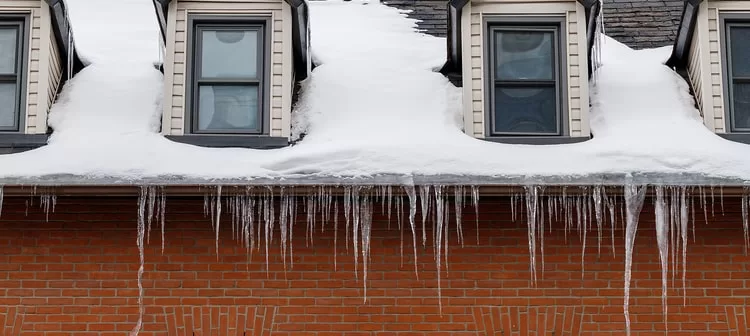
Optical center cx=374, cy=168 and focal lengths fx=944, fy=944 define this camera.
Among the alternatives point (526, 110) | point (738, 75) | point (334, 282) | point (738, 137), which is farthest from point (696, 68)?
point (334, 282)

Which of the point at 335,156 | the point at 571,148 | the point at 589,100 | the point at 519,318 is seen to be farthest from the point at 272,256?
the point at 589,100

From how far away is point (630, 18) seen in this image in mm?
10648

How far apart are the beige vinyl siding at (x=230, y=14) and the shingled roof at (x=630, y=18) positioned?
90.5 inches

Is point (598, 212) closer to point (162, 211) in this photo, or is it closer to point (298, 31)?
point (298, 31)

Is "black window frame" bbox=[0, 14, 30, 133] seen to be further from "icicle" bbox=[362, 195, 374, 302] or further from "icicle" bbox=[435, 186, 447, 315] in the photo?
"icicle" bbox=[435, 186, 447, 315]

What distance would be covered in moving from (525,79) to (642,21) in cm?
268

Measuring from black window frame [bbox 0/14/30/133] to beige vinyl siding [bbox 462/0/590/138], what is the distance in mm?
3926

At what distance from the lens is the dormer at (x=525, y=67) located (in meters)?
8.38

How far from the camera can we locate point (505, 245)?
8.19 metres

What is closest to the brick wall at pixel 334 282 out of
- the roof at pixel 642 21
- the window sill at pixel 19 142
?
the window sill at pixel 19 142

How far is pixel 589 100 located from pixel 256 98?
3088 millimetres

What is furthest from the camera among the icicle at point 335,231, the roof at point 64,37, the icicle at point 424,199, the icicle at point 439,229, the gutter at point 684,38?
the gutter at point 684,38

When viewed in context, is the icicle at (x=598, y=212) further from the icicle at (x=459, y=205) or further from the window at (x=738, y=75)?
the window at (x=738, y=75)

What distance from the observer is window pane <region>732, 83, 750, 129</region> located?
8.43 metres
